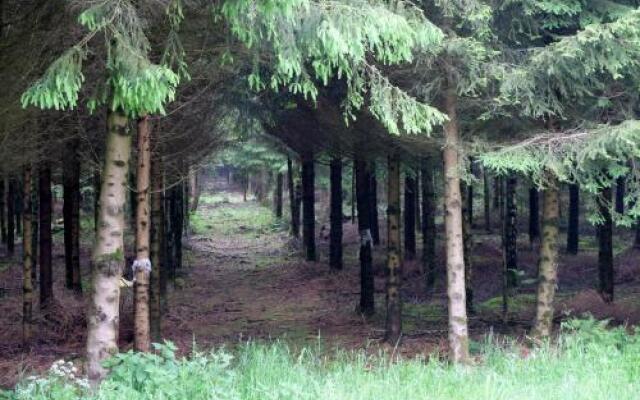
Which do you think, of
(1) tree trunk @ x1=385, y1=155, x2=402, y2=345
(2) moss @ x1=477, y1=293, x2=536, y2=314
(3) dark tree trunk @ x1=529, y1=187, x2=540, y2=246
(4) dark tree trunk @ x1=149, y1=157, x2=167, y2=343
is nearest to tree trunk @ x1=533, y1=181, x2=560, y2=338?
(1) tree trunk @ x1=385, y1=155, x2=402, y2=345

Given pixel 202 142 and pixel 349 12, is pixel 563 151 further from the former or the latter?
pixel 202 142

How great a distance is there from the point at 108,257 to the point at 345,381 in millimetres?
2891

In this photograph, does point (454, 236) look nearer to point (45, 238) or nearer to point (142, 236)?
point (142, 236)

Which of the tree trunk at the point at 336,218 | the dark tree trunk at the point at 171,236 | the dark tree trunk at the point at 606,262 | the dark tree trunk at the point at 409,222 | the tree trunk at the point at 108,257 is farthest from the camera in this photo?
the dark tree trunk at the point at 409,222

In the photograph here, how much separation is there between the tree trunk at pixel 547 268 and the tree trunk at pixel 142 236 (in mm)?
6168

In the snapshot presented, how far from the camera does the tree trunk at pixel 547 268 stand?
430 inches

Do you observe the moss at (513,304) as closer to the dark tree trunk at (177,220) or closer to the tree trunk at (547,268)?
the tree trunk at (547,268)

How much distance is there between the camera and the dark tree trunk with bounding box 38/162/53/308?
594 inches

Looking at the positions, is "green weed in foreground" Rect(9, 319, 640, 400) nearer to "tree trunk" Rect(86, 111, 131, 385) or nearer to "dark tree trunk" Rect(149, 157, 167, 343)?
"tree trunk" Rect(86, 111, 131, 385)

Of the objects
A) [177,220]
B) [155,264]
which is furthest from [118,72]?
[177,220]

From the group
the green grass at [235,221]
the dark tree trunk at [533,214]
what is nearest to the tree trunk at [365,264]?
the dark tree trunk at [533,214]

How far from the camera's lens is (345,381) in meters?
6.54

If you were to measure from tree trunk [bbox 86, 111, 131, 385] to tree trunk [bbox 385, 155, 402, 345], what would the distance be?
6603mm

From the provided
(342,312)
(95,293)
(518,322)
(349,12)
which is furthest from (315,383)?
(342,312)
